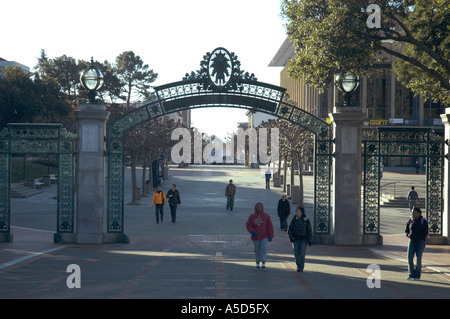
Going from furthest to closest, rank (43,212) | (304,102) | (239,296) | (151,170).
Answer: (304,102) < (151,170) < (43,212) < (239,296)

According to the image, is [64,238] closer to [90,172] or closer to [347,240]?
[90,172]

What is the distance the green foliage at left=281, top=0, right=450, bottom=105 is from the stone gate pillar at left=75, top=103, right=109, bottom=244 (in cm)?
640

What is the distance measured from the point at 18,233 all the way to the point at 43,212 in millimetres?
7469

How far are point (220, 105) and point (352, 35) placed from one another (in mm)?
4765

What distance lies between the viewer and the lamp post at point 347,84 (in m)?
16.7

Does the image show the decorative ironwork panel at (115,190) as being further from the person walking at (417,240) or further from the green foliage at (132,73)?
the green foliage at (132,73)

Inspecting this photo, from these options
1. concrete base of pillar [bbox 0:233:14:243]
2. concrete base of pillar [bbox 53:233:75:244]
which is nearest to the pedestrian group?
concrete base of pillar [bbox 53:233:75:244]

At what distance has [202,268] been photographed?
12.6 metres

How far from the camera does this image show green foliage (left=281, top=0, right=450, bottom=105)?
15727 mm

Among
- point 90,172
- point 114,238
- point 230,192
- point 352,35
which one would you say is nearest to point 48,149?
point 90,172
